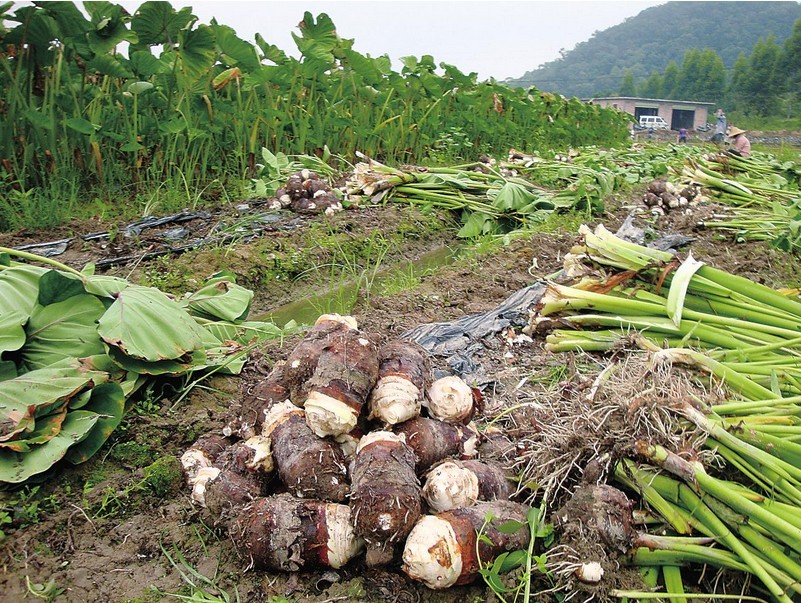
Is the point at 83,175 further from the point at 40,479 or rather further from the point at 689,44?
the point at 689,44

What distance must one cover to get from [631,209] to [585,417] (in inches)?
Result: 250

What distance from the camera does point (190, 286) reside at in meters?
4.43

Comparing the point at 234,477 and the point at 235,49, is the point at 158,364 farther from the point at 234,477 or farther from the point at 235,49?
the point at 235,49

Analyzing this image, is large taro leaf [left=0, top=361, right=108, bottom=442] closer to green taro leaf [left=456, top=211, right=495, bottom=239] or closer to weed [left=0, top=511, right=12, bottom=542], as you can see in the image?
weed [left=0, top=511, right=12, bottom=542]

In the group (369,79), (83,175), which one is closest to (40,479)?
(83,175)

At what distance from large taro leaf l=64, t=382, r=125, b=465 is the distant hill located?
119108mm

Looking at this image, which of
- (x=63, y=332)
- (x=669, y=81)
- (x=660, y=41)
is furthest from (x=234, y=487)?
(x=660, y=41)

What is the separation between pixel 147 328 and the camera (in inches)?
103

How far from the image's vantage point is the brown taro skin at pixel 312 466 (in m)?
1.86

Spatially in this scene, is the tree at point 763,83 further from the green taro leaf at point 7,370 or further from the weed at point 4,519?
the weed at point 4,519

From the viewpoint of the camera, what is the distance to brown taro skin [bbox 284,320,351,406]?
2113mm

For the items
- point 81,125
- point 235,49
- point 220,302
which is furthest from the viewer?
point 235,49

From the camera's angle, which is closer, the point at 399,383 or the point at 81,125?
the point at 399,383

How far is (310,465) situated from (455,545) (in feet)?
1.64
